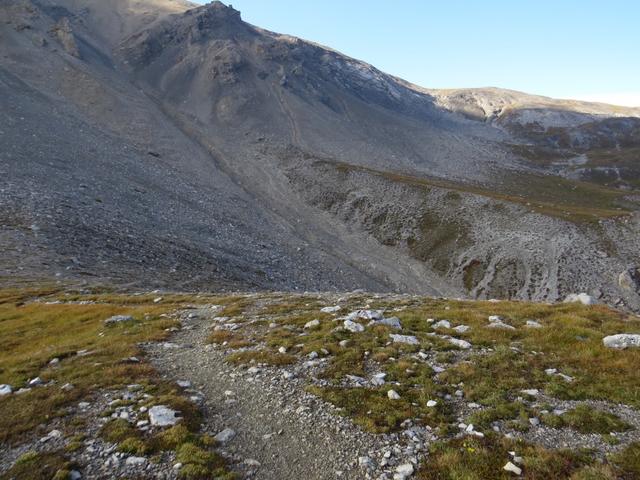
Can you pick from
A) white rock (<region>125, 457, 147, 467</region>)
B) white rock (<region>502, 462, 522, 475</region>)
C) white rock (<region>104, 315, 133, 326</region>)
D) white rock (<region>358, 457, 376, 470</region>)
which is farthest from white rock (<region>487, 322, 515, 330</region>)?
white rock (<region>104, 315, 133, 326</region>)

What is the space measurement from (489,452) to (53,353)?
18747mm

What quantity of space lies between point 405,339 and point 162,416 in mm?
10813

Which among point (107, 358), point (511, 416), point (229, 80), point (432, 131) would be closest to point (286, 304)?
point (107, 358)

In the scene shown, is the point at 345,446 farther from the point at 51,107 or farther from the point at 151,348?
the point at 51,107

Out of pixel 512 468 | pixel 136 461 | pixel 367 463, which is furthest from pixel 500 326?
pixel 136 461

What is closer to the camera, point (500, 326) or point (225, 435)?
point (225, 435)

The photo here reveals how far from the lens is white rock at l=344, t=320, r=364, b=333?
65.6ft

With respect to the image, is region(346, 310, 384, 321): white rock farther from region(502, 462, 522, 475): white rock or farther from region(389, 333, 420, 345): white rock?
region(502, 462, 522, 475): white rock

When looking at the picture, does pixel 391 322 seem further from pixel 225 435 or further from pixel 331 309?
pixel 225 435

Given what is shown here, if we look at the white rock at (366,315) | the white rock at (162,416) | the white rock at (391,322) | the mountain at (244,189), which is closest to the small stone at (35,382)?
the white rock at (162,416)

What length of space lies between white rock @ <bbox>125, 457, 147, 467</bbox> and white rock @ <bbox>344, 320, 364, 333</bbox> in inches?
439

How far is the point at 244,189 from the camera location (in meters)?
97.1

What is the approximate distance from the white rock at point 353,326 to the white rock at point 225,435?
8711mm

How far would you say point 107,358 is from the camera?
17.9 meters
